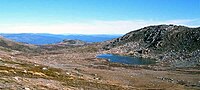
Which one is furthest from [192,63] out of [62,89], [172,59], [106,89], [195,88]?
[62,89]

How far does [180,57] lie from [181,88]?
123m

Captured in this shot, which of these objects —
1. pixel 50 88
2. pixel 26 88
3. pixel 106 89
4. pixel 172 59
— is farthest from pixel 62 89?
pixel 172 59

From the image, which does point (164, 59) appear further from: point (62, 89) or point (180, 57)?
point (62, 89)

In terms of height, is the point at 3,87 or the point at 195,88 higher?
the point at 3,87

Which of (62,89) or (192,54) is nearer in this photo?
(62,89)

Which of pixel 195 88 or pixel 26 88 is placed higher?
pixel 26 88

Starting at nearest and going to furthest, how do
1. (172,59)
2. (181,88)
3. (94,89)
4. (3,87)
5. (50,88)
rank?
(3,87) < (50,88) < (94,89) < (181,88) < (172,59)

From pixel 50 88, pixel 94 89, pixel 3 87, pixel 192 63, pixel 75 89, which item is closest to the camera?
pixel 3 87

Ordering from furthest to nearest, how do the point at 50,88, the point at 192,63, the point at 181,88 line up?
the point at 192,63
the point at 181,88
the point at 50,88

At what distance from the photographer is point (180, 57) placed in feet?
634

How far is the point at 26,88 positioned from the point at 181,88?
46339 millimetres

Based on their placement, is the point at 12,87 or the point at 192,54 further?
the point at 192,54

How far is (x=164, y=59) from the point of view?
196500 millimetres

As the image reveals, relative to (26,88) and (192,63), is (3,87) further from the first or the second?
(192,63)
